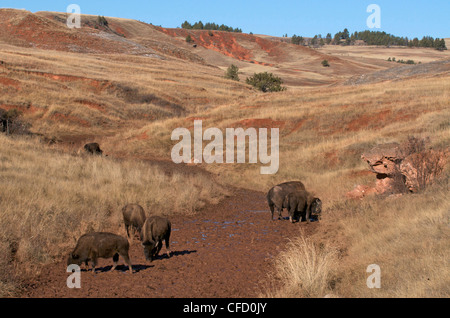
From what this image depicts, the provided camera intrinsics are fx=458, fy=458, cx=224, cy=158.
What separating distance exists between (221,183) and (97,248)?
12.5m

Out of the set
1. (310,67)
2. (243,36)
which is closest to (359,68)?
(310,67)

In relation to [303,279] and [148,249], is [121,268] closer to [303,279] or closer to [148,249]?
[148,249]

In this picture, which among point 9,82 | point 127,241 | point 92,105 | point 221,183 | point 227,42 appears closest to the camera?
point 127,241

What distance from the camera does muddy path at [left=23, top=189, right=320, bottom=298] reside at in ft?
26.0

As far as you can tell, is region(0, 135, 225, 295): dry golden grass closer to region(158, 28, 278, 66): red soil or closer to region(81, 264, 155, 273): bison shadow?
region(81, 264, 155, 273): bison shadow

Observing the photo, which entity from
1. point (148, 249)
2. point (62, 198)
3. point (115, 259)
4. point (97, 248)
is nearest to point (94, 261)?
point (97, 248)

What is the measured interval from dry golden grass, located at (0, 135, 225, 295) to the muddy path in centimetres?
65

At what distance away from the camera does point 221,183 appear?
20781mm

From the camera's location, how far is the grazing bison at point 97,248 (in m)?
8.55

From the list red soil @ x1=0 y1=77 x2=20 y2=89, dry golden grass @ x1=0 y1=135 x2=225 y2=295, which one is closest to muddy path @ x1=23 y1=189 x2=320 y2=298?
dry golden grass @ x1=0 y1=135 x2=225 y2=295

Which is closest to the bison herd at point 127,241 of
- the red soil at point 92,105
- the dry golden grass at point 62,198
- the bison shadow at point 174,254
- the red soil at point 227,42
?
the bison shadow at point 174,254

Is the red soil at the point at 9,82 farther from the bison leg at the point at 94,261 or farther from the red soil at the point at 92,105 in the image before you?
the bison leg at the point at 94,261

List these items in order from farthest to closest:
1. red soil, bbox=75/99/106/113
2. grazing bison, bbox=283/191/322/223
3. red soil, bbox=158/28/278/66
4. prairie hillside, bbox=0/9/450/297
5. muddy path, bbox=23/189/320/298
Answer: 1. red soil, bbox=158/28/278/66
2. red soil, bbox=75/99/106/113
3. grazing bison, bbox=283/191/322/223
4. prairie hillside, bbox=0/9/450/297
5. muddy path, bbox=23/189/320/298
